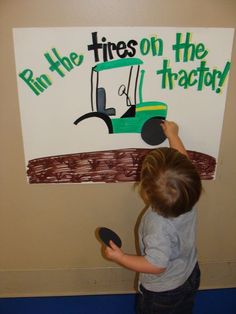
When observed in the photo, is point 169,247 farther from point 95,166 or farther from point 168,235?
point 95,166

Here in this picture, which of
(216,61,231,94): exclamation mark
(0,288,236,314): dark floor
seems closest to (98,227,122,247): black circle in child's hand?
(0,288,236,314): dark floor

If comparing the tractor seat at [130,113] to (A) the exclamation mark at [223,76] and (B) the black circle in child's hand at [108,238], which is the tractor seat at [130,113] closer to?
(A) the exclamation mark at [223,76]

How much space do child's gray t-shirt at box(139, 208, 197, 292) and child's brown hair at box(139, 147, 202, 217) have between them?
50mm

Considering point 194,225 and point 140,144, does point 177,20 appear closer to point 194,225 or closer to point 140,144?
point 140,144

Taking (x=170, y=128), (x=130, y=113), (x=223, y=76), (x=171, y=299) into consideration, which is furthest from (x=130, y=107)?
(x=171, y=299)

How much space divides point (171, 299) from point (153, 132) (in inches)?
20.8

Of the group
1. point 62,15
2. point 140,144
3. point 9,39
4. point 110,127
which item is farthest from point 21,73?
point 140,144

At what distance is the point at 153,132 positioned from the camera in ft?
3.37

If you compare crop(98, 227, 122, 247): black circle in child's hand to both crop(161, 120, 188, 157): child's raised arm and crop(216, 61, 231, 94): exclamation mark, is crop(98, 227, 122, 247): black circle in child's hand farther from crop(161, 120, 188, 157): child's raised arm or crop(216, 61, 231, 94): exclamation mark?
crop(216, 61, 231, 94): exclamation mark

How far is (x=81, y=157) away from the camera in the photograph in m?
1.05

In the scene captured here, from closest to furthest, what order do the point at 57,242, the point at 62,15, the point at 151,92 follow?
1. the point at 62,15
2. the point at 151,92
3. the point at 57,242

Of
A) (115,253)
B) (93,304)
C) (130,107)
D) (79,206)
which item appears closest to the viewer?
(115,253)

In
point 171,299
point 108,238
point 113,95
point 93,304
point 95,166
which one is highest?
point 113,95

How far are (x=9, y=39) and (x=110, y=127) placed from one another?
404mm
